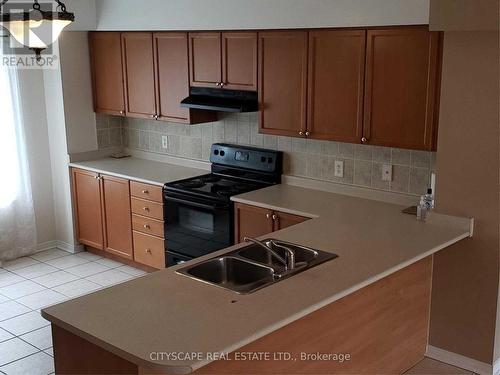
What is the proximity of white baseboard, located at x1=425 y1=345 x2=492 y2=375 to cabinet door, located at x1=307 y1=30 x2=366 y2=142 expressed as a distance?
1.38 m

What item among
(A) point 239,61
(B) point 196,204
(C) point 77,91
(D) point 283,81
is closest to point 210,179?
(B) point 196,204

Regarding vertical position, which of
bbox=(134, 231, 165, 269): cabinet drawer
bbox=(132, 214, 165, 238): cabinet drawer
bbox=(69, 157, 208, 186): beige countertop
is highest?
bbox=(69, 157, 208, 186): beige countertop

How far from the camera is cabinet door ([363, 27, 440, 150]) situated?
362 cm

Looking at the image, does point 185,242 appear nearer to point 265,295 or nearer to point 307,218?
point 307,218

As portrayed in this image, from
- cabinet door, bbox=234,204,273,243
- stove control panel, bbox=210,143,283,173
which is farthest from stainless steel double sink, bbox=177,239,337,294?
stove control panel, bbox=210,143,283,173

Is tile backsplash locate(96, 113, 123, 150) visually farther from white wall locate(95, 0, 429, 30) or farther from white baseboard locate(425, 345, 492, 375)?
white baseboard locate(425, 345, 492, 375)

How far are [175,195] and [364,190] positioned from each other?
142 cm

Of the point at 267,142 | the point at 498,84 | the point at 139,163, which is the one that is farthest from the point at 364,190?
the point at 139,163

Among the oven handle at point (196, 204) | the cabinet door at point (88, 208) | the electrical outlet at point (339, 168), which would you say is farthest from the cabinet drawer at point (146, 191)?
the electrical outlet at point (339, 168)

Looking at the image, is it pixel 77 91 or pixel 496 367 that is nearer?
pixel 496 367

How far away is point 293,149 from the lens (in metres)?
4.70

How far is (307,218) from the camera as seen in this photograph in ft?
13.1

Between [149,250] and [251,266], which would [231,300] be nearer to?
[251,266]

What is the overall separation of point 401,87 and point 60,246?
3680 mm
